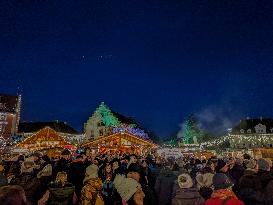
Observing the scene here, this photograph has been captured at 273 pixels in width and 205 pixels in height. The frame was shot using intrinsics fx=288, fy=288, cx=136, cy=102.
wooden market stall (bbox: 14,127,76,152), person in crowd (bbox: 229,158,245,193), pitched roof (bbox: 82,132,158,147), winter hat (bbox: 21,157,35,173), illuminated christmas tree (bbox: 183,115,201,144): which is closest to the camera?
winter hat (bbox: 21,157,35,173)

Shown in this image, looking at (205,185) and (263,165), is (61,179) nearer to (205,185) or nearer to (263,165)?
(205,185)

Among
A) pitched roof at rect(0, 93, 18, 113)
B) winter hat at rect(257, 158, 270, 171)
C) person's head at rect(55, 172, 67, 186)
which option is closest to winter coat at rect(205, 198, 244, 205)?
winter hat at rect(257, 158, 270, 171)

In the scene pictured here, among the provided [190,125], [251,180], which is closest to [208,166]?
[251,180]

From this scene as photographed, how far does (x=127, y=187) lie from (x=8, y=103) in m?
72.2

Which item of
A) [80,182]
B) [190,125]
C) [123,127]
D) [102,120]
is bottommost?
[80,182]

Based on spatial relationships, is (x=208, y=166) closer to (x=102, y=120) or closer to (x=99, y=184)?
(x=99, y=184)

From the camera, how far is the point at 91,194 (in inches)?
239

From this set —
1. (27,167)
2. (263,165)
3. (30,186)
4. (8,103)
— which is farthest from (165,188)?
(8,103)

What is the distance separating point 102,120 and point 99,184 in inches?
1981

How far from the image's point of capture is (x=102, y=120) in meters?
56.2

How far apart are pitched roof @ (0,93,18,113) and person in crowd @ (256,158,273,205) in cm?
6819

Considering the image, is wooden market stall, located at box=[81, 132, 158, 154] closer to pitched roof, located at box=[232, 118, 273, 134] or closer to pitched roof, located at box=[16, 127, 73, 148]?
pitched roof, located at box=[16, 127, 73, 148]

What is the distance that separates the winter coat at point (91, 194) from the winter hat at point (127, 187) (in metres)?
0.43

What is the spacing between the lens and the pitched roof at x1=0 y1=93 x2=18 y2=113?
6769cm
